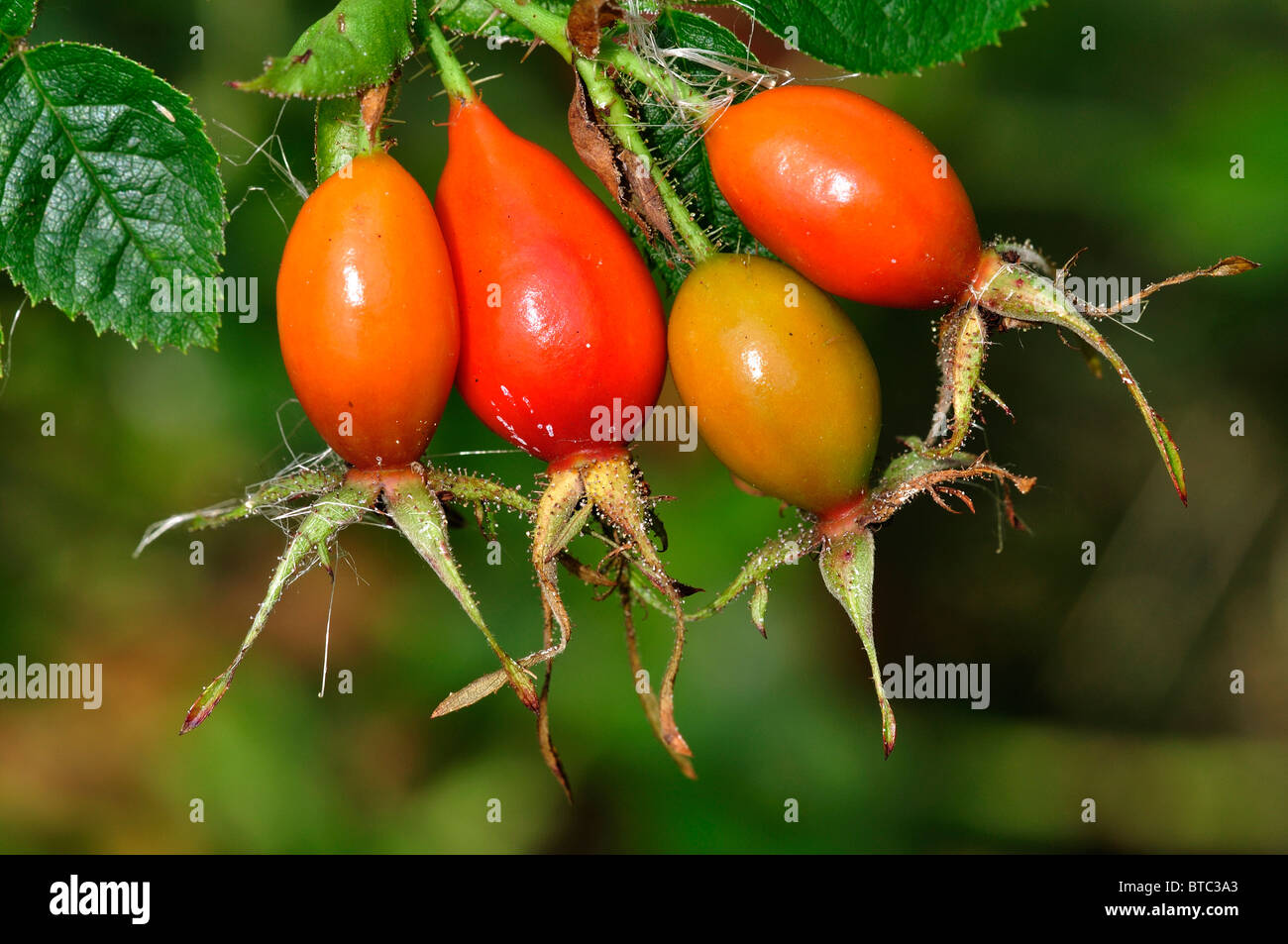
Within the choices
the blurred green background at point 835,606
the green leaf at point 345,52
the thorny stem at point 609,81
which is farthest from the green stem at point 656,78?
the blurred green background at point 835,606

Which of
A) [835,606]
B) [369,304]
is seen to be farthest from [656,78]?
[835,606]

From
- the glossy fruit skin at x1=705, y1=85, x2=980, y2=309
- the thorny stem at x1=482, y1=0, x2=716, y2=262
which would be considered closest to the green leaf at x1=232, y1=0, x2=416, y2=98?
the thorny stem at x1=482, y1=0, x2=716, y2=262

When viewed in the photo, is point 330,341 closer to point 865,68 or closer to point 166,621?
point 865,68

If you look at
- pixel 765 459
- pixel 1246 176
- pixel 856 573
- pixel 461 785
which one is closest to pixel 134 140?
pixel 765 459

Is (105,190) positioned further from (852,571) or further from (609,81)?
(852,571)

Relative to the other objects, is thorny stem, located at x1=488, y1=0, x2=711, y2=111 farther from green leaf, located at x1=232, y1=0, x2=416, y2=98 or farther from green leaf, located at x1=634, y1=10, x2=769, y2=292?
green leaf, located at x1=232, y1=0, x2=416, y2=98
